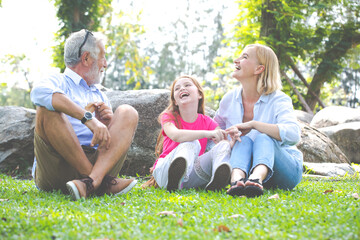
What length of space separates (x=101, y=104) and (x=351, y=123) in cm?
724

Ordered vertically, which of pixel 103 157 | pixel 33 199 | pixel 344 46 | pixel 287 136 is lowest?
pixel 33 199

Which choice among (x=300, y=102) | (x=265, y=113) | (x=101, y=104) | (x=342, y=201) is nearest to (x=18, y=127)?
(x=101, y=104)

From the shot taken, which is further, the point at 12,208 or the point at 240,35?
the point at 240,35

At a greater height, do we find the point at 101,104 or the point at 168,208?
the point at 101,104

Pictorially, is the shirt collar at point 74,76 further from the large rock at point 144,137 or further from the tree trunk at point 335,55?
the tree trunk at point 335,55

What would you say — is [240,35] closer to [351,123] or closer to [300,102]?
[300,102]

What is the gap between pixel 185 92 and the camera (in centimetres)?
378

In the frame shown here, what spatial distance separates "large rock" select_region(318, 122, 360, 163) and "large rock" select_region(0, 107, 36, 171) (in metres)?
6.59

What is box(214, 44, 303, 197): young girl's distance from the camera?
10.2 feet

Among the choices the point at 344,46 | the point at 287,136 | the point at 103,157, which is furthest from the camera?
the point at 344,46

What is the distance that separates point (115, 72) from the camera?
42812 mm

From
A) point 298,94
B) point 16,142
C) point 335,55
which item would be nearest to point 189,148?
point 16,142

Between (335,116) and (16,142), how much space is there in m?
7.74

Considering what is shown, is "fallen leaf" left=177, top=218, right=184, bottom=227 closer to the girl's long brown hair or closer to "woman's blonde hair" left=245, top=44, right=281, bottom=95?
the girl's long brown hair
